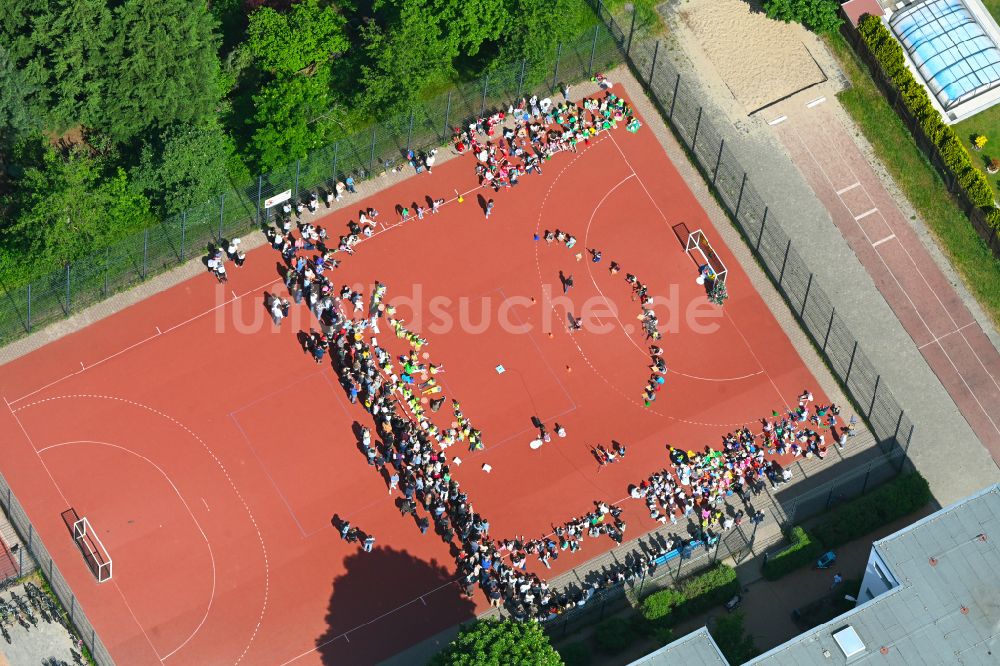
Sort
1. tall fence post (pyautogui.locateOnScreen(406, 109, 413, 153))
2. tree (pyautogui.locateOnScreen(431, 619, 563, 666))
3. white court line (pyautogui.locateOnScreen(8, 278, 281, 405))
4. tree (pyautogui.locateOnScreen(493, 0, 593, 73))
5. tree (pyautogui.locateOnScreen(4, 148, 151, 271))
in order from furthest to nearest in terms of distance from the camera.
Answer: tall fence post (pyautogui.locateOnScreen(406, 109, 413, 153)), tree (pyautogui.locateOnScreen(493, 0, 593, 73)), white court line (pyautogui.locateOnScreen(8, 278, 281, 405)), tree (pyautogui.locateOnScreen(4, 148, 151, 271)), tree (pyautogui.locateOnScreen(431, 619, 563, 666))

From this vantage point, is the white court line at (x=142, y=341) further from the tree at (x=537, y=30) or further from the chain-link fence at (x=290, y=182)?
the tree at (x=537, y=30)

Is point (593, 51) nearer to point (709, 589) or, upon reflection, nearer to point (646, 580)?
point (646, 580)

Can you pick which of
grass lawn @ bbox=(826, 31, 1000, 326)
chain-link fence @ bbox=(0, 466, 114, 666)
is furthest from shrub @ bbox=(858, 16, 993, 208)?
chain-link fence @ bbox=(0, 466, 114, 666)

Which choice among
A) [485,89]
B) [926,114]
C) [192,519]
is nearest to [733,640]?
[192,519]

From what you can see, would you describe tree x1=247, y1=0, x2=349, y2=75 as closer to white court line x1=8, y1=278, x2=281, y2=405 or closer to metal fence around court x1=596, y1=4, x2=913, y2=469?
white court line x1=8, y1=278, x2=281, y2=405

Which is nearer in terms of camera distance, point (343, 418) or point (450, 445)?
point (450, 445)

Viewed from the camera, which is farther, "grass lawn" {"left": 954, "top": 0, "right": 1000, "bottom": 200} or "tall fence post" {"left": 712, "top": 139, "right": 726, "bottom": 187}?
"grass lawn" {"left": 954, "top": 0, "right": 1000, "bottom": 200}
